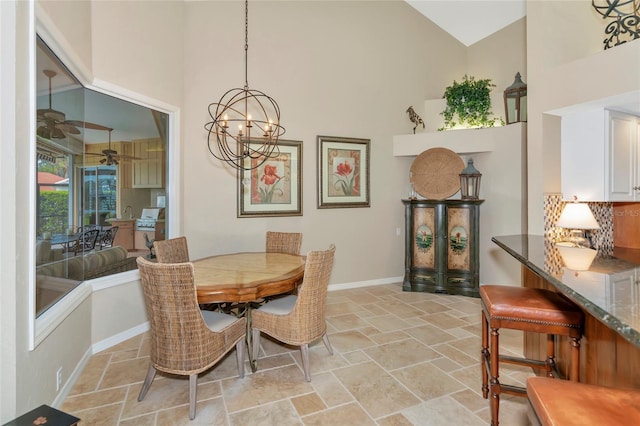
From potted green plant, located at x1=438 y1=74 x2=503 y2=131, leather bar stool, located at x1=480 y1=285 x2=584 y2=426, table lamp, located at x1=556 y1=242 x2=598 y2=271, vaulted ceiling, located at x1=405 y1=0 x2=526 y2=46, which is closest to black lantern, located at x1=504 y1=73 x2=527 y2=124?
potted green plant, located at x1=438 y1=74 x2=503 y2=131

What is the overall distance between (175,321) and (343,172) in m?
3.55

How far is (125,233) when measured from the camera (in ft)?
11.8

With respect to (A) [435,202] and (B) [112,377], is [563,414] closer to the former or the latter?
(B) [112,377]

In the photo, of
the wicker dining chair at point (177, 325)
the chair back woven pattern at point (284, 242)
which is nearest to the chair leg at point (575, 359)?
the wicker dining chair at point (177, 325)

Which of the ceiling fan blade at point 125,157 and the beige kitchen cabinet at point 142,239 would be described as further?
the beige kitchen cabinet at point 142,239

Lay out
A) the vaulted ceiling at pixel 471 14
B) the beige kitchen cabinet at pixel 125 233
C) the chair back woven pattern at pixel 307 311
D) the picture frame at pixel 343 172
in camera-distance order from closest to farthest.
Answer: the chair back woven pattern at pixel 307 311
the beige kitchen cabinet at pixel 125 233
the picture frame at pixel 343 172
the vaulted ceiling at pixel 471 14

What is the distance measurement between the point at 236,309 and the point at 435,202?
316 cm

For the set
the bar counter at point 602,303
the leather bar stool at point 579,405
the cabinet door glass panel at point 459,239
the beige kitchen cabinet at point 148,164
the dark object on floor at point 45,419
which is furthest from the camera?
the cabinet door glass panel at point 459,239

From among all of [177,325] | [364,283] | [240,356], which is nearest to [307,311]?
[240,356]

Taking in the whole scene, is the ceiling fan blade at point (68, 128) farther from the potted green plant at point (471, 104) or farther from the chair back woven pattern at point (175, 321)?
the potted green plant at point (471, 104)

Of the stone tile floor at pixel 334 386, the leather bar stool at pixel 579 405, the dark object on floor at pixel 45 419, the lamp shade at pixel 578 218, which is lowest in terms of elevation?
the stone tile floor at pixel 334 386

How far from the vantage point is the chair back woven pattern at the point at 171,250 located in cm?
321

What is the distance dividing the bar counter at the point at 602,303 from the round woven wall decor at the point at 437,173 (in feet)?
8.63

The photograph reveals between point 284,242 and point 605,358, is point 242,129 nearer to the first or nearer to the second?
point 284,242
